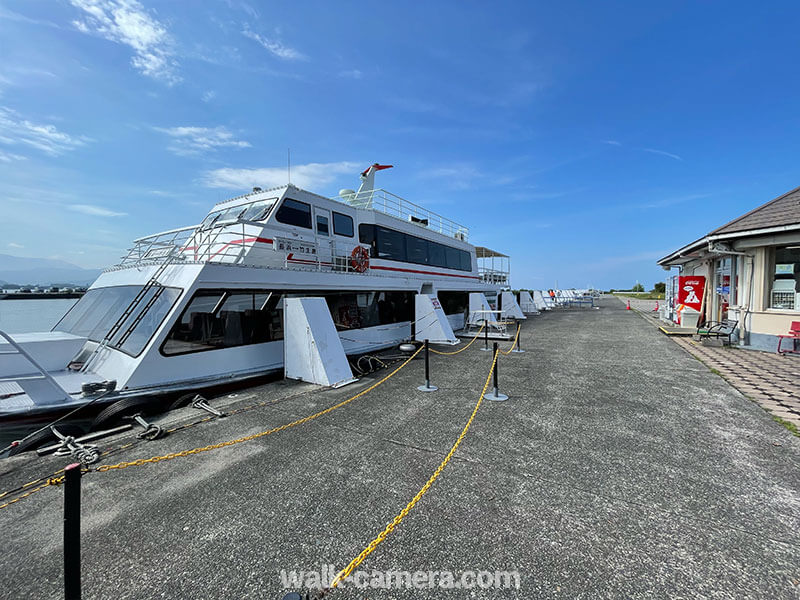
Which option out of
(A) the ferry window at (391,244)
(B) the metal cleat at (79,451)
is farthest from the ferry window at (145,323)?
(A) the ferry window at (391,244)

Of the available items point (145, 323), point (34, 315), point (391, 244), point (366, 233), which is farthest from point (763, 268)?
point (34, 315)

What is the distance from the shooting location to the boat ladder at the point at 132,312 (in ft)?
20.1

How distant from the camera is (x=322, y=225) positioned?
9578mm

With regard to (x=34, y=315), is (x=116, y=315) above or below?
above

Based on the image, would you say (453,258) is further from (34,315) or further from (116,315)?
(34,315)

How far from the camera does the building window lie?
9.71 meters

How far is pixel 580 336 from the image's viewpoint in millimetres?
13906

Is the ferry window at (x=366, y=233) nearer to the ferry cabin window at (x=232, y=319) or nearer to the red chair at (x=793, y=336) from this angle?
the ferry cabin window at (x=232, y=319)

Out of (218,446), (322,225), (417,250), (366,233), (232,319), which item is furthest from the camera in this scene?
(417,250)

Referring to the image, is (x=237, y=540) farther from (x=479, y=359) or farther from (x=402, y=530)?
(x=479, y=359)

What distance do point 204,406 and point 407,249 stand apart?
9.00m

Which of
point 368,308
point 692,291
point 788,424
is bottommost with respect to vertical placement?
point 788,424

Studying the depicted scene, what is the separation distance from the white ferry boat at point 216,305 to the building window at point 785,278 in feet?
36.3

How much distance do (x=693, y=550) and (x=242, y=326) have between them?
7.18 metres
